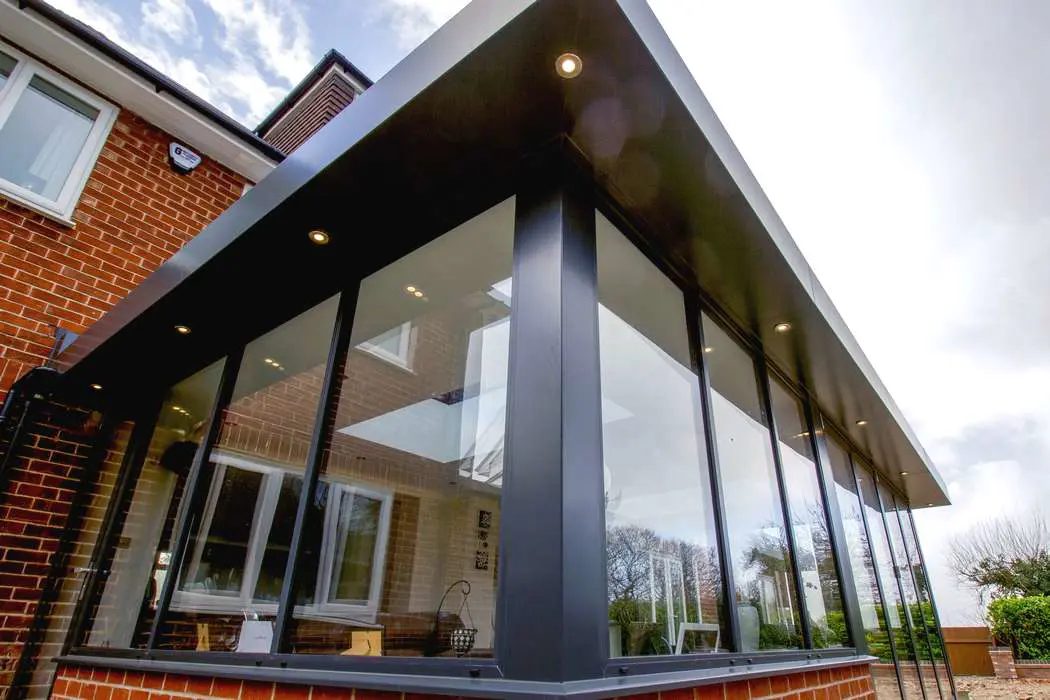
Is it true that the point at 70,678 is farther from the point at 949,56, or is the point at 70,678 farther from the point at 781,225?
the point at 949,56

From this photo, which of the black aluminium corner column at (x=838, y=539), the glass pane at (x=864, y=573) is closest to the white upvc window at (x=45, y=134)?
the black aluminium corner column at (x=838, y=539)

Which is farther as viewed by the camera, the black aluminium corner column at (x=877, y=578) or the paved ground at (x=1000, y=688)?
the paved ground at (x=1000, y=688)

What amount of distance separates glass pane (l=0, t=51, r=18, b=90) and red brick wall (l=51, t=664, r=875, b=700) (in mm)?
3884

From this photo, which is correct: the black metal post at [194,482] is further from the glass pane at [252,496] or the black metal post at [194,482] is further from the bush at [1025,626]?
the bush at [1025,626]

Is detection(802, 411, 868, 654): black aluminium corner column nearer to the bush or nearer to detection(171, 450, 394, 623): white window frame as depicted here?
detection(171, 450, 394, 623): white window frame

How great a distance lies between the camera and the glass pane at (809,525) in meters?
3.04

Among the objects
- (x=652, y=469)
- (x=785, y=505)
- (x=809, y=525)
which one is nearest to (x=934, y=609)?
(x=809, y=525)

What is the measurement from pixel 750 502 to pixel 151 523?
3.17m

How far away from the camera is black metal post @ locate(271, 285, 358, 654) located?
2.06 m

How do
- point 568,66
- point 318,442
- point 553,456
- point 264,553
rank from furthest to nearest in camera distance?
point 264,553 < point 318,442 < point 568,66 < point 553,456

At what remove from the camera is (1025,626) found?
11.9m

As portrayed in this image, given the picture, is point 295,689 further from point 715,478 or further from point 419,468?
point 715,478

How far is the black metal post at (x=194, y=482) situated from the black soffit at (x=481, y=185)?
20cm

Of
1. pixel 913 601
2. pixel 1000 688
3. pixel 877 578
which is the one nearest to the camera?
pixel 877 578
